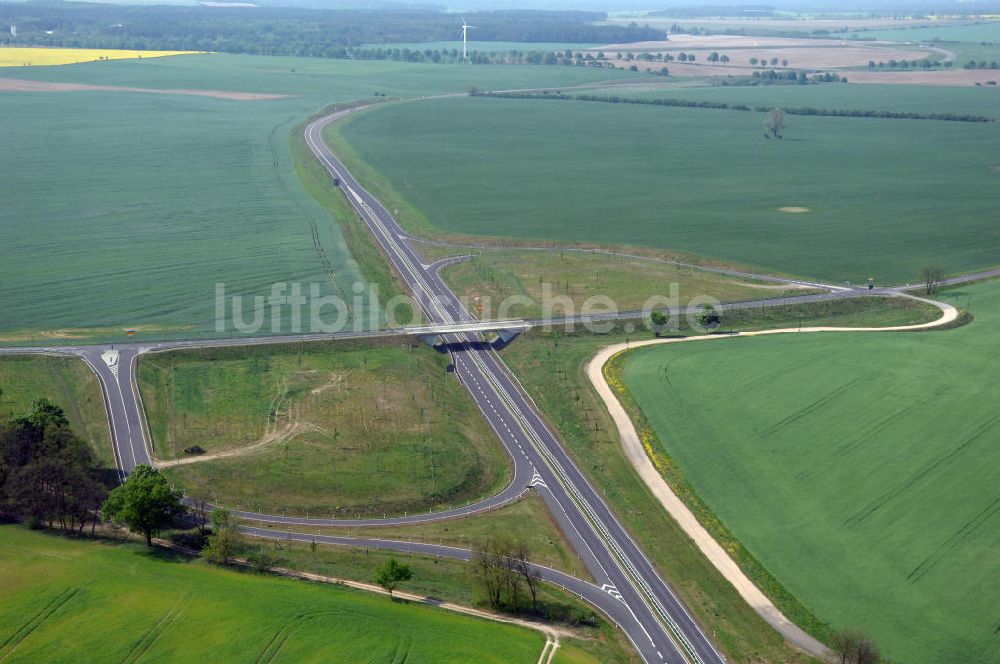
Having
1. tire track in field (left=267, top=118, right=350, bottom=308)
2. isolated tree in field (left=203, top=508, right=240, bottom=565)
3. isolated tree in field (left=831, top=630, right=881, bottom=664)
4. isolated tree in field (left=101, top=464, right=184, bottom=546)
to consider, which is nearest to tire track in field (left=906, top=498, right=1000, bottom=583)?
isolated tree in field (left=831, top=630, right=881, bottom=664)

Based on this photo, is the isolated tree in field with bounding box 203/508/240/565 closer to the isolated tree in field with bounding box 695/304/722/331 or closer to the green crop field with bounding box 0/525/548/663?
the green crop field with bounding box 0/525/548/663

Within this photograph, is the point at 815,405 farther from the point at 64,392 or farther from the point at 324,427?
the point at 64,392

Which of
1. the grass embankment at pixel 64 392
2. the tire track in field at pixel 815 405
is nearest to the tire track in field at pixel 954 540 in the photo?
the tire track in field at pixel 815 405

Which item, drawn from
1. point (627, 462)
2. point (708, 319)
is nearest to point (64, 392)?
point (627, 462)

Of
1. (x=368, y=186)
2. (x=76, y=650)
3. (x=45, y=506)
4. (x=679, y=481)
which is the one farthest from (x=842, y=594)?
(x=368, y=186)

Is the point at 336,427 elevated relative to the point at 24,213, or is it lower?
lower

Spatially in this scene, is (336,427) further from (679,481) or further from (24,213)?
(24,213)
